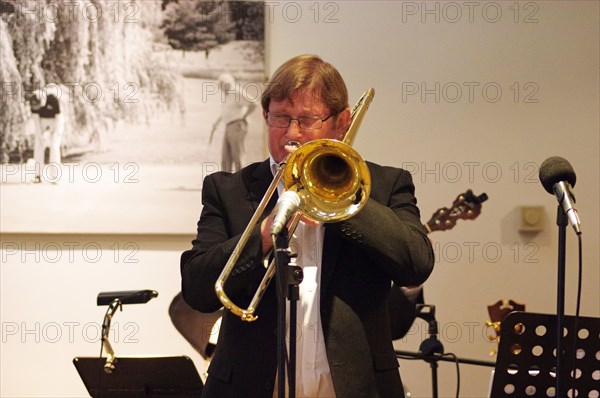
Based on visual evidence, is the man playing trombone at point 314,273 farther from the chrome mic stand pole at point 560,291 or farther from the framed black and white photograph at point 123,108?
the framed black and white photograph at point 123,108

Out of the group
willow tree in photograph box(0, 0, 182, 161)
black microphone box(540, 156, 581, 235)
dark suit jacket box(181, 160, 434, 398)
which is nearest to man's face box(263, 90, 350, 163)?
dark suit jacket box(181, 160, 434, 398)

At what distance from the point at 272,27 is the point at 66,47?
3.09 feet

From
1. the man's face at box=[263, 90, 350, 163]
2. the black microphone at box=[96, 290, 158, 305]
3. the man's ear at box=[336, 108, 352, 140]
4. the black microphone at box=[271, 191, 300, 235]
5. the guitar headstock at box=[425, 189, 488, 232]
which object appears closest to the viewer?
the black microphone at box=[271, 191, 300, 235]

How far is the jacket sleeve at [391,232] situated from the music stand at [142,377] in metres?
0.99

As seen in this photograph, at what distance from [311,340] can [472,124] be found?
238 centimetres

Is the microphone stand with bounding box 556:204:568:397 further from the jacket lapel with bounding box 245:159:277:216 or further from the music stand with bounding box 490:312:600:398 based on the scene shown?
the jacket lapel with bounding box 245:159:277:216

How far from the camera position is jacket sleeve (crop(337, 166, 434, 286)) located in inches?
78.2

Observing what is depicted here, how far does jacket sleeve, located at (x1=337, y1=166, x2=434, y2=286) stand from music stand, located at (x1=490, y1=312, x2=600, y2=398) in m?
0.37

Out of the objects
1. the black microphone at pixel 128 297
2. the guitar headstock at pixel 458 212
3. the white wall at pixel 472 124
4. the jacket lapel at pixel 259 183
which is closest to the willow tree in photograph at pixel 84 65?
the white wall at pixel 472 124

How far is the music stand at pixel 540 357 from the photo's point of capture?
231 centimetres

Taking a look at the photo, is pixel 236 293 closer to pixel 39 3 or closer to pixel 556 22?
pixel 39 3

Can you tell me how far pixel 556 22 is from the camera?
166 inches

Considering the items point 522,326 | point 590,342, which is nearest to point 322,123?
point 522,326

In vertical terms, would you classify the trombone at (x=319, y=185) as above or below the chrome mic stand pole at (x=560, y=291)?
above
